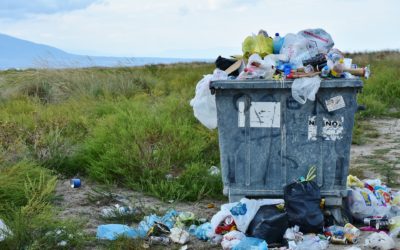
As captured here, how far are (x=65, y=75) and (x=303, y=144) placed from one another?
9.37m

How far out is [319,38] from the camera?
4996 mm

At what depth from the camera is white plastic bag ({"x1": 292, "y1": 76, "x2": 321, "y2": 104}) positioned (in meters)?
4.56

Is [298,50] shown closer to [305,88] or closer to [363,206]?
[305,88]

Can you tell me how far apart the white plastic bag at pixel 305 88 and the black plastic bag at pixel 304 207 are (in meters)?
0.66

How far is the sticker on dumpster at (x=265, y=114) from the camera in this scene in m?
4.69

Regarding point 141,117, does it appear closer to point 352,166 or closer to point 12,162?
point 12,162

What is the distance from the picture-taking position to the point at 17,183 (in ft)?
17.0

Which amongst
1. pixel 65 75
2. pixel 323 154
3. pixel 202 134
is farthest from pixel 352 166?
pixel 65 75

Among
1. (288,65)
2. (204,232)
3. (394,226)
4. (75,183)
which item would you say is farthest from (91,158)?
(394,226)

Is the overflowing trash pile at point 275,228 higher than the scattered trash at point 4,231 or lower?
lower

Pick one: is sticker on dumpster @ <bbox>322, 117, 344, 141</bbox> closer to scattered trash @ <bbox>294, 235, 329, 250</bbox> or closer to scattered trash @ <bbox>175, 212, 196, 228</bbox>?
scattered trash @ <bbox>294, 235, 329, 250</bbox>

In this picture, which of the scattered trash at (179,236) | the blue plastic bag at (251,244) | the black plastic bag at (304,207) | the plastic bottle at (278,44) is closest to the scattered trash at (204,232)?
the scattered trash at (179,236)

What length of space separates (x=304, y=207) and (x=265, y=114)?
790mm

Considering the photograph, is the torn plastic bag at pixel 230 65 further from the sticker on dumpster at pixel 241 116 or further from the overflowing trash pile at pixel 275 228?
the overflowing trash pile at pixel 275 228
